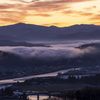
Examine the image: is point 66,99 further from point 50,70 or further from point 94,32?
point 94,32

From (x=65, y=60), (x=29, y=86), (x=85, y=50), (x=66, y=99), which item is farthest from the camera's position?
(x=85, y=50)

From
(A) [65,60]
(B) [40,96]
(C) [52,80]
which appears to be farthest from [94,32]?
(B) [40,96]

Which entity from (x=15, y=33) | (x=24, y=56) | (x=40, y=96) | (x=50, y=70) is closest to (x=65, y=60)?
(x=24, y=56)

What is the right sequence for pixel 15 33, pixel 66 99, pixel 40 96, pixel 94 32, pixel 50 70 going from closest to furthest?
pixel 66 99 < pixel 40 96 < pixel 50 70 < pixel 94 32 < pixel 15 33

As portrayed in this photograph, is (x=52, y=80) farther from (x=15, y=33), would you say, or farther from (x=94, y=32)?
(x=15, y=33)

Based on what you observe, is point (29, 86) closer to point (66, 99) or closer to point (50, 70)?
point (66, 99)

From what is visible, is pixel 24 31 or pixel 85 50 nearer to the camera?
pixel 85 50

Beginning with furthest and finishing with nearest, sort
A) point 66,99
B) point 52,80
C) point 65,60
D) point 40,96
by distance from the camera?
1. point 65,60
2. point 52,80
3. point 40,96
4. point 66,99

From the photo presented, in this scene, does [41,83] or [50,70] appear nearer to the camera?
[41,83]

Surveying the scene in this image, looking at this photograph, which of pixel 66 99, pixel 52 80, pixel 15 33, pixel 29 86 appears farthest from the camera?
pixel 15 33
